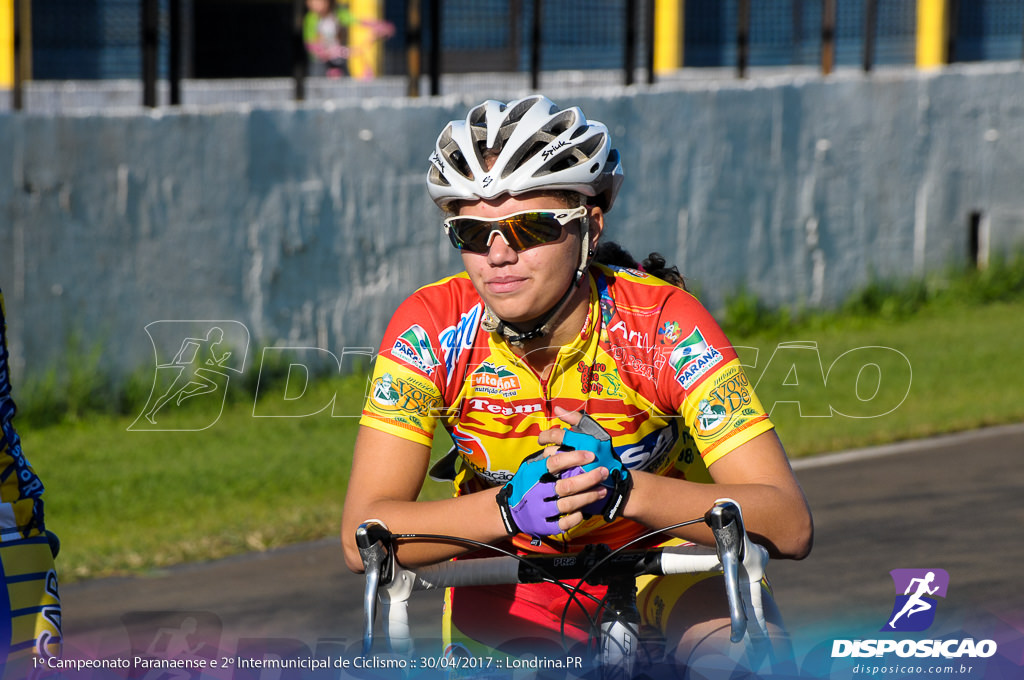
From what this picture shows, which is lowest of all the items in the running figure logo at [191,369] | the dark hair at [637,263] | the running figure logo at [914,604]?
the running figure logo at [191,369]

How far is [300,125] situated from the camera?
35.7 feet

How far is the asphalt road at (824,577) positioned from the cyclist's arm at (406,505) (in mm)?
2124

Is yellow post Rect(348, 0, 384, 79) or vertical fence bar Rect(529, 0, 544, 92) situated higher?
yellow post Rect(348, 0, 384, 79)

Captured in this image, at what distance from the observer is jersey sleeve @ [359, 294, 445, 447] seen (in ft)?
11.4

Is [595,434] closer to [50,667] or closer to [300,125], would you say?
[50,667]

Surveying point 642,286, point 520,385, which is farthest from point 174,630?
point 642,286

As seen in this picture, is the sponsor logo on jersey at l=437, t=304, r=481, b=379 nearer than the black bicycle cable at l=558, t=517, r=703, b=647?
No

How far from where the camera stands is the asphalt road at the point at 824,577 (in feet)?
20.0

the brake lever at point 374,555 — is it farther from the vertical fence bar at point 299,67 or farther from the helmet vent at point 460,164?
the vertical fence bar at point 299,67

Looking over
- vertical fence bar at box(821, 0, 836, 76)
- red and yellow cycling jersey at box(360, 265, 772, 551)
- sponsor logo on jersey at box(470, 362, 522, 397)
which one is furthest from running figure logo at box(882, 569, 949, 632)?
vertical fence bar at box(821, 0, 836, 76)

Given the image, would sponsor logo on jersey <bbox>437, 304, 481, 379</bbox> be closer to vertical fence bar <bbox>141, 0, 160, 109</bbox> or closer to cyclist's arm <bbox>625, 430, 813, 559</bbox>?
cyclist's arm <bbox>625, 430, 813, 559</bbox>

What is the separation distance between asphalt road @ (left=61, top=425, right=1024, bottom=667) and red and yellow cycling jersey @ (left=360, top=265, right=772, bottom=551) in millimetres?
2042

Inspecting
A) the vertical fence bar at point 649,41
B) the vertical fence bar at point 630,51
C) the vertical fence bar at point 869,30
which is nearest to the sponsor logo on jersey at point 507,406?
the vertical fence bar at point 630,51

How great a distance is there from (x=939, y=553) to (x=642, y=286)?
158 inches
